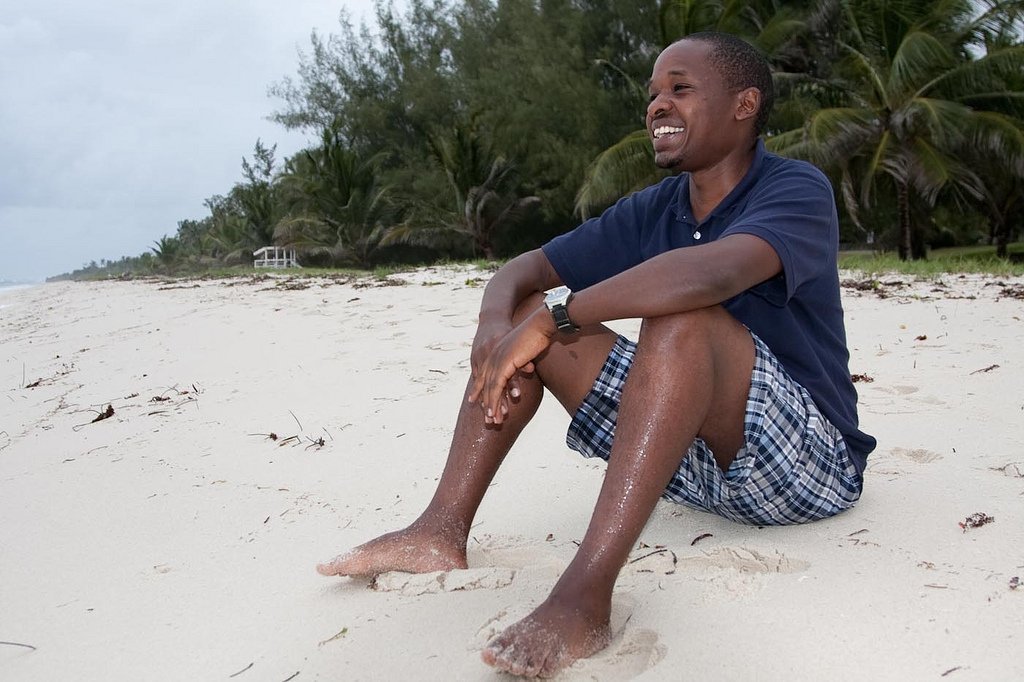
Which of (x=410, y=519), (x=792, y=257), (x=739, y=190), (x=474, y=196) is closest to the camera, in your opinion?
(x=792, y=257)

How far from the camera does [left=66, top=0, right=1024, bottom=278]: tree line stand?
43.0 feet

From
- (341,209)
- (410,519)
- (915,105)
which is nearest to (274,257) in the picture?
(341,209)

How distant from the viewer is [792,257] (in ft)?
5.19

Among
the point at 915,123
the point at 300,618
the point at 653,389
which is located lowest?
the point at 300,618

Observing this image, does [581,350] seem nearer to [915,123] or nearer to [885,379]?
[885,379]

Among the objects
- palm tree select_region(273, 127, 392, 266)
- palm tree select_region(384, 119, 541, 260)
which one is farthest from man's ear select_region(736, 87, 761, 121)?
palm tree select_region(273, 127, 392, 266)

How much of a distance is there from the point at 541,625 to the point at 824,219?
3.16 ft

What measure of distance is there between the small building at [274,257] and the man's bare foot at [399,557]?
2944cm

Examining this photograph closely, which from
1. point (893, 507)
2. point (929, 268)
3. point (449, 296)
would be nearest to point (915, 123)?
point (929, 268)

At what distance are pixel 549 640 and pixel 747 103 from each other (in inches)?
48.6

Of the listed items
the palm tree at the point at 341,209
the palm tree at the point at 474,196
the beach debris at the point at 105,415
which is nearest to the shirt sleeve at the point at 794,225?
the beach debris at the point at 105,415

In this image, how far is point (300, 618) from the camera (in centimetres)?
169

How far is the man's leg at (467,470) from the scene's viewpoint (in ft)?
5.74

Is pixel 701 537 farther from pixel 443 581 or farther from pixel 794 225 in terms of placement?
pixel 794 225
